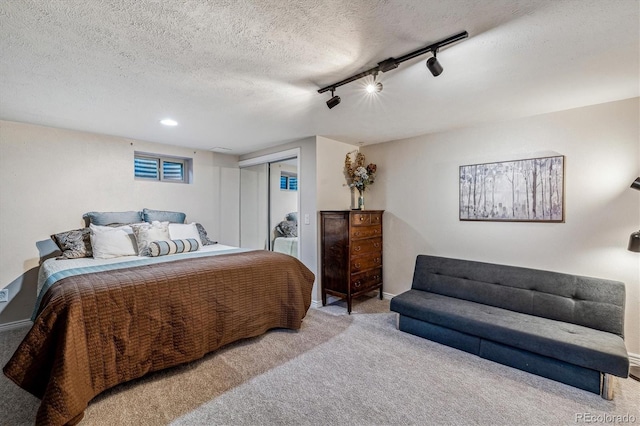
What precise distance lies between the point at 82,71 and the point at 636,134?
14.4 ft

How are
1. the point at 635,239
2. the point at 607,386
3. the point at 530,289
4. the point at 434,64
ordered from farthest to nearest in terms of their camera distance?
→ the point at 530,289, the point at 635,239, the point at 607,386, the point at 434,64

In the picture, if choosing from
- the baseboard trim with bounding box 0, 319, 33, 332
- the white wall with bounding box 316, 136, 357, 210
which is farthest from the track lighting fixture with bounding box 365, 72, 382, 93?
the baseboard trim with bounding box 0, 319, 33, 332

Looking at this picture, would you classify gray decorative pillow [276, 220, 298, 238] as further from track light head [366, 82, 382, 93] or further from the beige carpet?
track light head [366, 82, 382, 93]

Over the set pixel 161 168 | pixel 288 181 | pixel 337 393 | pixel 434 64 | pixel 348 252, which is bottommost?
pixel 337 393

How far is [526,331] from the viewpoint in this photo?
2240mm

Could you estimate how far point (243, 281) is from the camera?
262 cm

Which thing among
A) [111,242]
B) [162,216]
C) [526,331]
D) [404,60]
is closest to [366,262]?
[526,331]

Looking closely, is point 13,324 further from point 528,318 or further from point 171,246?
point 528,318

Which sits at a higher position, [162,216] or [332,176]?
[332,176]

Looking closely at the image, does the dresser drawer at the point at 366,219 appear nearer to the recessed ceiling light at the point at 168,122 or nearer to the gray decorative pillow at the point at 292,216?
the gray decorative pillow at the point at 292,216

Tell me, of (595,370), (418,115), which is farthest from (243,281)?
(595,370)

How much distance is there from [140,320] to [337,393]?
1.51 metres

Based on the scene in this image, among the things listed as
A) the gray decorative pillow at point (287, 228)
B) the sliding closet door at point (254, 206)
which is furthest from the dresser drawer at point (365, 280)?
the sliding closet door at point (254, 206)

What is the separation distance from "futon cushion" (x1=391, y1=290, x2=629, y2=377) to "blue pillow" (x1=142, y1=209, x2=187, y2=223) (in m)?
3.17
